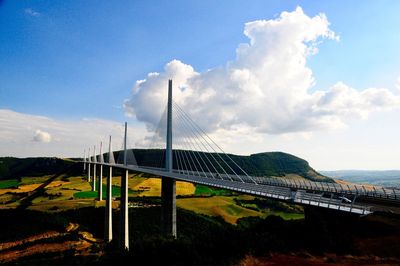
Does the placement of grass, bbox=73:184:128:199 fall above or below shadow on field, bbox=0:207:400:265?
below

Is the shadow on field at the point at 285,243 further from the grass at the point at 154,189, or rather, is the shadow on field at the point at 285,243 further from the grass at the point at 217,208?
the grass at the point at 154,189

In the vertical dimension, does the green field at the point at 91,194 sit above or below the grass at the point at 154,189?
below

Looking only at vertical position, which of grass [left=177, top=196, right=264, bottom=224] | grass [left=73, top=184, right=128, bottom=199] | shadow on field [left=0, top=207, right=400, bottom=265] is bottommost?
grass [left=177, top=196, right=264, bottom=224]

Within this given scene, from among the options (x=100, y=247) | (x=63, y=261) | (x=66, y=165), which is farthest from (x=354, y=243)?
(x=66, y=165)

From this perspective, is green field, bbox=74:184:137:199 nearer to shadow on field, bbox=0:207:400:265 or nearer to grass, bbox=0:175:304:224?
grass, bbox=0:175:304:224

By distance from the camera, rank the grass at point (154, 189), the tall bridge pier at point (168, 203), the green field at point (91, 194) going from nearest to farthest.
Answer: the tall bridge pier at point (168, 203) → the green field at point (91, 194) → the grass at point (154, 189)

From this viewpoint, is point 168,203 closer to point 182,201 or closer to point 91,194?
point 182,201

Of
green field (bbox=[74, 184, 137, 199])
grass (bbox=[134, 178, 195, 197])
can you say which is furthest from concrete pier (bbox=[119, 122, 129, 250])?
grass (bbox=[134, 178, 195, 197])

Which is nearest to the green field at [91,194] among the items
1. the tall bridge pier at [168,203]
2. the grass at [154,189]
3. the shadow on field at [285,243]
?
the grass at [154,189]

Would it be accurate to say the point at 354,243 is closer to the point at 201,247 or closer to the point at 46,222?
the point at 201,247

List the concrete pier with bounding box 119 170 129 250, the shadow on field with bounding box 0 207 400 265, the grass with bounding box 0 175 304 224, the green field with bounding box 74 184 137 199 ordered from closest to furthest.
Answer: the shadow on field with bounding box 0 207 400 265
the concrete pier with bounding box 119 170 129 250
the grass with bounding box 0 175 304 224
the green field with bounding box 74 184 137 199

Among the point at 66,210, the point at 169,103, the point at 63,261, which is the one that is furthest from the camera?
the point at 66,210
